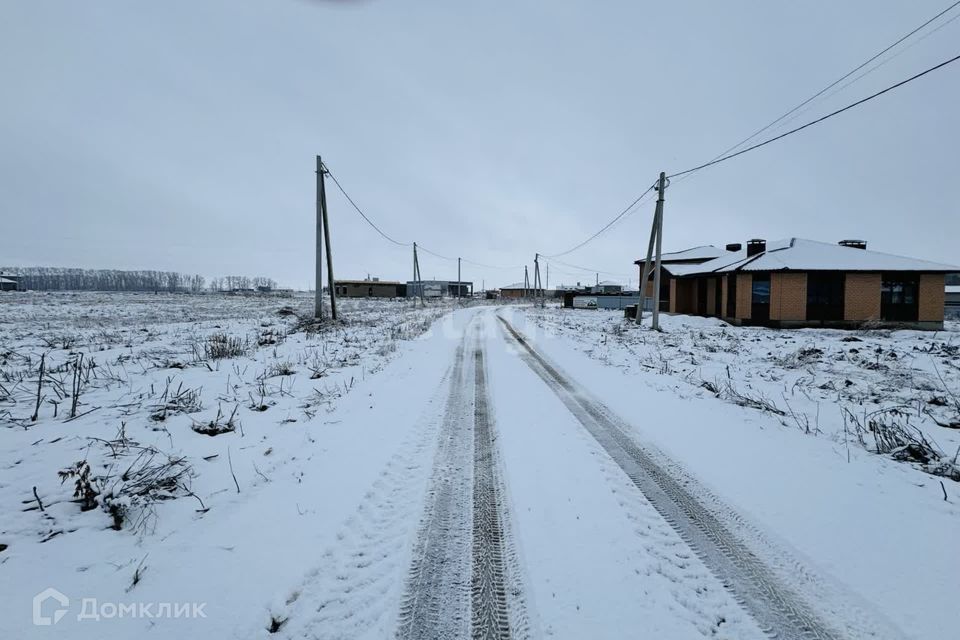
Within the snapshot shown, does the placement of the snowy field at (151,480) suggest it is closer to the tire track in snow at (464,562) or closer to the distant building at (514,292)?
the tire track in snow at (464,562)

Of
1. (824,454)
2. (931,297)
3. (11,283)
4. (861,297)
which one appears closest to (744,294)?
(861,297)

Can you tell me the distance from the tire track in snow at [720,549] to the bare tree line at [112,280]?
133380 mm

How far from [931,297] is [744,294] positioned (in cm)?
924

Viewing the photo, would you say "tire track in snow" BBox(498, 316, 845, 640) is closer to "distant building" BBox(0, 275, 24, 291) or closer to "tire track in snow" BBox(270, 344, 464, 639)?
"tire track in snow" BBox(270, 344, 464, 639)

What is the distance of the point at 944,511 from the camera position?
3.45 m

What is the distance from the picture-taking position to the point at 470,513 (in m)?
3.42

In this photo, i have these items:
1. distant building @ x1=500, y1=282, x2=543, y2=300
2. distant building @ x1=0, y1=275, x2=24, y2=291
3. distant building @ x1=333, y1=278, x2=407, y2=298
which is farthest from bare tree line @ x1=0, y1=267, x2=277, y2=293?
distant building @ x1=500, y1=282, x2=543, y2=300

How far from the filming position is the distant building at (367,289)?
86750 millimetres

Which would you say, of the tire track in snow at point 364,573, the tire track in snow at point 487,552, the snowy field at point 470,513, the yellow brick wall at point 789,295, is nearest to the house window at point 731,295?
the yellow brick wall at point 789,295

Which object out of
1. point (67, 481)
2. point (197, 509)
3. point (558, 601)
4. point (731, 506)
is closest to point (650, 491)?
point (731, 506)

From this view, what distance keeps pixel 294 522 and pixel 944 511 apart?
5859 mm

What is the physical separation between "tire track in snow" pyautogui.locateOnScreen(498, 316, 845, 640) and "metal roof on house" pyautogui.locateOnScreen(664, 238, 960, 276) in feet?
71.7

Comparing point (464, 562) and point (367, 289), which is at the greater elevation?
point (367, 289)

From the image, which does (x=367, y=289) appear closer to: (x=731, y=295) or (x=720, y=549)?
(x=731, y=295)
